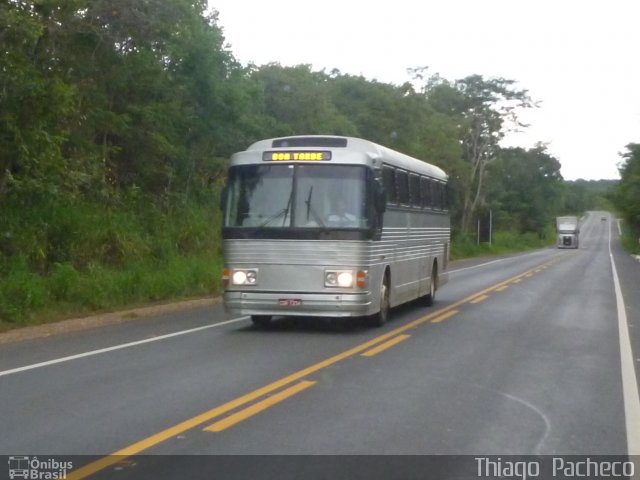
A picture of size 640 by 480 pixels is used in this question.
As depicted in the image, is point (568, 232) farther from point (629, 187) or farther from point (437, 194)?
point (437, 194)

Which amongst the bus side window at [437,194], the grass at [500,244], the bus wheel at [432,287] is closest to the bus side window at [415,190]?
the bus side window at [437,194]

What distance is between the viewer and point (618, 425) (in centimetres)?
942

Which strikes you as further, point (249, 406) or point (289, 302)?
point (289, 302)

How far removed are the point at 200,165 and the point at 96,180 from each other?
5.96 metres

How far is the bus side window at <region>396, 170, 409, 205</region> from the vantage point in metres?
18.7

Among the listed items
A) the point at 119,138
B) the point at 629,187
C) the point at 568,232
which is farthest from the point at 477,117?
the point at 119,138

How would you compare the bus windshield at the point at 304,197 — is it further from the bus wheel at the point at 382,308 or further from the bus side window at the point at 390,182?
the bus wheel at the point at 382,308

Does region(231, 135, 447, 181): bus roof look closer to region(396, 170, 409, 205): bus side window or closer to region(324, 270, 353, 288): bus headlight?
region(324, 270, 353, 288): bus headlight

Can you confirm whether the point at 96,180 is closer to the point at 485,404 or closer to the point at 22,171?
the point at 22,171

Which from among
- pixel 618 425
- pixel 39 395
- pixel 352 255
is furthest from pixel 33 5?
pixel 618 425

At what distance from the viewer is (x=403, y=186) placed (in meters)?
19.1

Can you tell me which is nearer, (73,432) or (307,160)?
(73,432)

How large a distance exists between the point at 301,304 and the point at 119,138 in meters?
13.1

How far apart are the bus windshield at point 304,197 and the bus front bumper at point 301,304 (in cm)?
108
